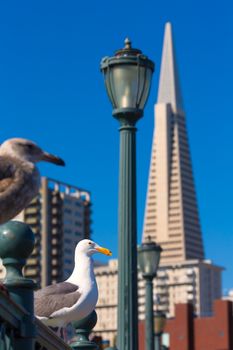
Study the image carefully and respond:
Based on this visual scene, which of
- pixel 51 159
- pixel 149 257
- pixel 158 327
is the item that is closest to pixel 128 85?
pixel 51 159

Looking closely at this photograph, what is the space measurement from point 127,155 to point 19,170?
15.1ft

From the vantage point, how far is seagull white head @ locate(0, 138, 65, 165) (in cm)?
616

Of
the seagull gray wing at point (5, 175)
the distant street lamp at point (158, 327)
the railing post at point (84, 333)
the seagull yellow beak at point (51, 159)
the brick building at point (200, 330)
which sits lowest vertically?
the railing post at point (84, 333)

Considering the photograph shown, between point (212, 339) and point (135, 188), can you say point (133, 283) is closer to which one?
point (135, 188)

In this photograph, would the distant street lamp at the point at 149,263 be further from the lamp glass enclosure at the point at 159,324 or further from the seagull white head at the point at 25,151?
the seagull white head at the point at 25,151

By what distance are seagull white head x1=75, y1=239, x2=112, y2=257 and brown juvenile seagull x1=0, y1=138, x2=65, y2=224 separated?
3.06 meters

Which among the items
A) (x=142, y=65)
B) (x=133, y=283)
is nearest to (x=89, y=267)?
(x=133, y=283)

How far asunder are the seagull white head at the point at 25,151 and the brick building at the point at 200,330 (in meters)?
71.3

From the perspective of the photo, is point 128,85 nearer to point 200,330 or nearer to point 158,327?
→ point 158,327

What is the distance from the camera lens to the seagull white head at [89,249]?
9.23 metres

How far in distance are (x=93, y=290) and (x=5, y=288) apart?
10.7 feet

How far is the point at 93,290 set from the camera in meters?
8.90

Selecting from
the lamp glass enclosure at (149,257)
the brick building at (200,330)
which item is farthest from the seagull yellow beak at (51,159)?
the brick building at (200,330)

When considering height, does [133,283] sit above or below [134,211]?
below
